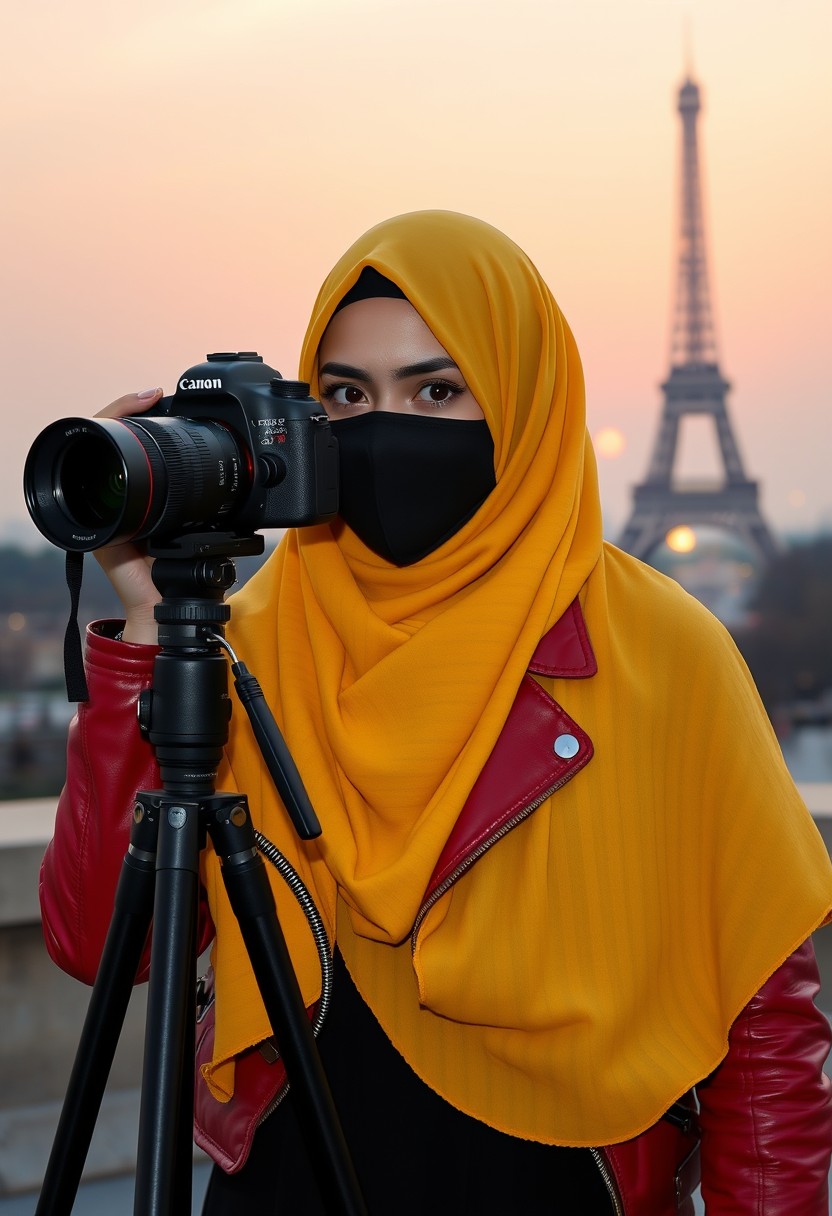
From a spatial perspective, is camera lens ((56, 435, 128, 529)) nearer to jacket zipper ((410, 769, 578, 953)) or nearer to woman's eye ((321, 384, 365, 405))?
woman's eye ((321, 384, 365, 405))

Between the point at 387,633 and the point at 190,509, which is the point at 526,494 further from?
the point at 190,509

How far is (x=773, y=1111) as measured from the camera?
1112 mm

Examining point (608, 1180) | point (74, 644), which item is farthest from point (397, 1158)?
point (74, 644)

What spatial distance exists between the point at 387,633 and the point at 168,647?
271mm

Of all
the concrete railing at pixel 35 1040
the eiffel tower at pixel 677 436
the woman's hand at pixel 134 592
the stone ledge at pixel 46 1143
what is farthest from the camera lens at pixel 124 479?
the eiffel tower at pixel 677 436

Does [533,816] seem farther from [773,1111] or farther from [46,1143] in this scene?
[46,1143]

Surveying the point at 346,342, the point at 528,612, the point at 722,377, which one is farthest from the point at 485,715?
the point at 722,377

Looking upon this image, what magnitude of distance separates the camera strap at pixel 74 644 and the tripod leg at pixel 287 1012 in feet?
0.67

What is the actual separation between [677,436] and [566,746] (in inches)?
765

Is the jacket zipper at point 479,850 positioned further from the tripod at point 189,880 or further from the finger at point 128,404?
the finger at point 128,404

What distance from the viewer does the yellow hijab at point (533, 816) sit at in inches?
45.3

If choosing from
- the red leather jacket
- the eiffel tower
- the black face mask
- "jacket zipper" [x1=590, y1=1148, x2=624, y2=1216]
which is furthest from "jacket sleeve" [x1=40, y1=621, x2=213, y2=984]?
the eiffel tower

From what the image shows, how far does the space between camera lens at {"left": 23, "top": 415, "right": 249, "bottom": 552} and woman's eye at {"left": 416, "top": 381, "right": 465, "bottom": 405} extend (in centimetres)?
24

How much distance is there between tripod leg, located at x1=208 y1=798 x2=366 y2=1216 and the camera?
105cm
